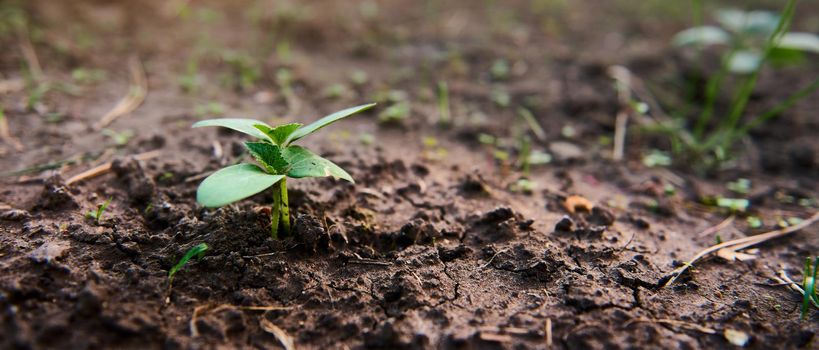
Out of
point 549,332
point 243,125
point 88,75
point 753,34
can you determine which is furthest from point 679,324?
point 88,75

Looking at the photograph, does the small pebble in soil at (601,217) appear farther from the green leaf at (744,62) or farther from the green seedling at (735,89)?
the green leaf at (744,62)

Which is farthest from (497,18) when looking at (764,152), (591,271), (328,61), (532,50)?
(591,271)

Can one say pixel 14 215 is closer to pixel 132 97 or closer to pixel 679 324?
pixel 132 97

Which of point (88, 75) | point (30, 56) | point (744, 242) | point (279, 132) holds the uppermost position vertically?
point (30, 56)

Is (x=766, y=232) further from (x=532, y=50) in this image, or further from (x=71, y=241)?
(x=71, y=241)

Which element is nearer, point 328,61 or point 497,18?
point 328,61

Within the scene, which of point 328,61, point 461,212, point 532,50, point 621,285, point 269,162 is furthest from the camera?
point 532,50
